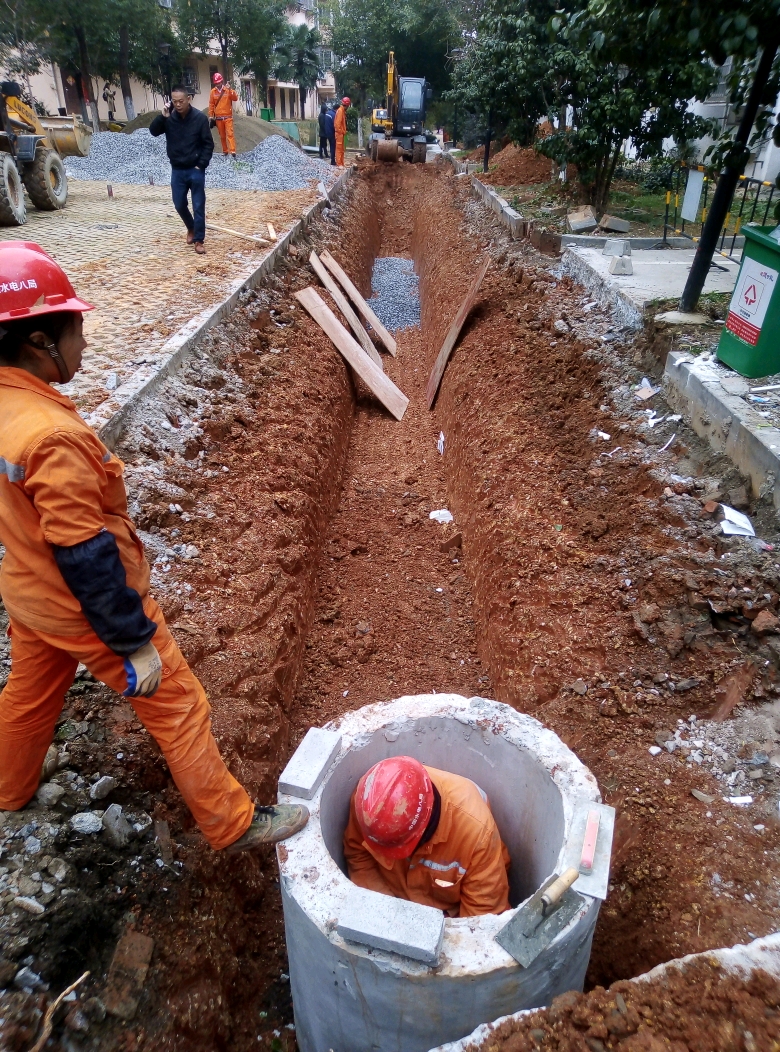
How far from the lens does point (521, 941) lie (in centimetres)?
199

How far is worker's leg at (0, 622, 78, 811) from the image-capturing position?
2298mm

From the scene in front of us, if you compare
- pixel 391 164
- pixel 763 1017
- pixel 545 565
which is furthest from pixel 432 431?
pixel 391 164

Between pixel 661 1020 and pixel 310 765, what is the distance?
1.30 meters

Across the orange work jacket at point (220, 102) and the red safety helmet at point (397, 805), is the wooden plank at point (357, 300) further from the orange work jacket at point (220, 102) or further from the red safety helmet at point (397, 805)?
the orange work jacket at point (220, 102)

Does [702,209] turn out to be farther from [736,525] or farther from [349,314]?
[736,525]

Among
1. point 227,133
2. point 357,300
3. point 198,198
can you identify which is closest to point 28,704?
point 198,198

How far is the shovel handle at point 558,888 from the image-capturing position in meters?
2.00

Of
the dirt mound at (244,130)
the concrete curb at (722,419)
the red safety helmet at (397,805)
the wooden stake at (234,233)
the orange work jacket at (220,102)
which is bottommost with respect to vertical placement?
the red safety helmet at (397,805)

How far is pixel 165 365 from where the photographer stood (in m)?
5.38

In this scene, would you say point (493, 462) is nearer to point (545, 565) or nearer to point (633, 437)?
point (633, 437)

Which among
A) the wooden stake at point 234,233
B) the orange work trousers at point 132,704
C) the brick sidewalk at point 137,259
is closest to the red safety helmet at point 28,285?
the orange work trousers at point 132,704

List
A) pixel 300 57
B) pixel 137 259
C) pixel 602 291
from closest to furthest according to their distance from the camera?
1. pixel 602 291
2. pixel 137 259
3. pixel 300 57

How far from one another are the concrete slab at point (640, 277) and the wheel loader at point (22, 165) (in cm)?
800

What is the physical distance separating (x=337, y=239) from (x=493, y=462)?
8042mm
